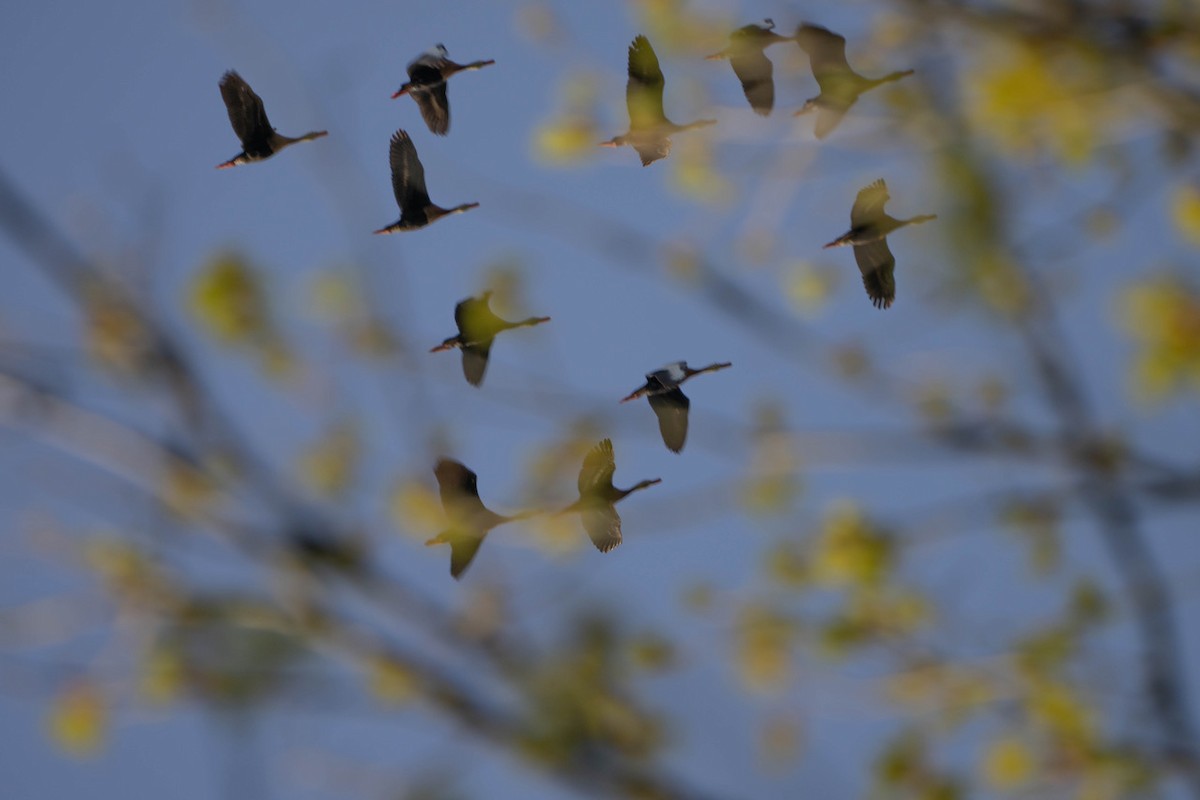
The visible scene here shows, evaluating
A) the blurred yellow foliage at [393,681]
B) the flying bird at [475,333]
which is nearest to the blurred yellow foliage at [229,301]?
the blurred yellow foliage at [393,681]

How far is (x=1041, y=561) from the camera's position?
336cm

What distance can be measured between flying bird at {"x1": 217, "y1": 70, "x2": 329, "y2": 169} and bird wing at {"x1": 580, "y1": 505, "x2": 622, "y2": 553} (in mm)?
411

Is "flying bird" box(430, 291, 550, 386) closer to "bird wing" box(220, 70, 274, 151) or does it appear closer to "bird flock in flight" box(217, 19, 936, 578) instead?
"bird flock in flight" box(217, 19, 936, 578)

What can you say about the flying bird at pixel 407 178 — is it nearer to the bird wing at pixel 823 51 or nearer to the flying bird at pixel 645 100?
the flying bird at pixel 645 100

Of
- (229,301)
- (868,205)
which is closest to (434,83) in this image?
(868,205)

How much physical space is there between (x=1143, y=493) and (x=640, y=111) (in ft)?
8.58

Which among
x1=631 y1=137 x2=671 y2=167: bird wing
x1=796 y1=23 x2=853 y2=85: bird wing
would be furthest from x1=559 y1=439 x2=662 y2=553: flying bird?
x1=796 y1=23 x2=853 y2=85: bird wing

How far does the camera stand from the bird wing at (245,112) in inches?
34.6

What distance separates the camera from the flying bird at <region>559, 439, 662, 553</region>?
782mm

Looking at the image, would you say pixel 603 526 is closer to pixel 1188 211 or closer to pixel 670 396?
pixel 670 396

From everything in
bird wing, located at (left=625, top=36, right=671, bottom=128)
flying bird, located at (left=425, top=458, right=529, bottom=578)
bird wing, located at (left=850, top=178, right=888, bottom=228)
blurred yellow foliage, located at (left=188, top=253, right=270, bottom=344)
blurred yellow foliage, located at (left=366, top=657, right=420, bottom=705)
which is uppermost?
blurred yellow foliage, located at (left=188, top=253, right=270, bottom=344)

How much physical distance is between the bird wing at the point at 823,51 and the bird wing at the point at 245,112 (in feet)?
1.57

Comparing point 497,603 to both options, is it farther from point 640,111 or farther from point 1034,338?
point 640,111

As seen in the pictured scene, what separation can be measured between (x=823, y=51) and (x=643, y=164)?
177 mm
